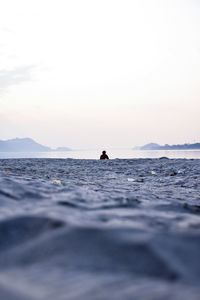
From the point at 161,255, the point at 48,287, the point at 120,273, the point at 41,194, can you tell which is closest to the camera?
the point at 48,287

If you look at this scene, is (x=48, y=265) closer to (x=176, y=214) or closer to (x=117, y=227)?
(x=117, y=227)

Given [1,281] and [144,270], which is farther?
[144,270]

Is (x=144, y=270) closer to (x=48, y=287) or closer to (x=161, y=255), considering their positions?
(x=161, y=255)

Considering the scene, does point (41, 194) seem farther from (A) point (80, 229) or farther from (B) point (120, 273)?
(B) point (120, 273)

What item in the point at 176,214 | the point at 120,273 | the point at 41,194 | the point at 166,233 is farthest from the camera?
the point at 41,194

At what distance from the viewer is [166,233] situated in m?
2.14

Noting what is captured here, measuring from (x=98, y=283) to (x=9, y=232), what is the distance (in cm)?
114

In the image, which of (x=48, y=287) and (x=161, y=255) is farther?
(x=161, y=255)

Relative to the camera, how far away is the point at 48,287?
1331 mm

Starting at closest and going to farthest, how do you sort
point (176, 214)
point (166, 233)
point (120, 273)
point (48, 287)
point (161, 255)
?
point (48, 287) → point (120, 273) → point (161, 255) → point (166, 233) → point (176, 214)

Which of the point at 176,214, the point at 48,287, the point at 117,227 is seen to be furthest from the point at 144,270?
the point at 176,214

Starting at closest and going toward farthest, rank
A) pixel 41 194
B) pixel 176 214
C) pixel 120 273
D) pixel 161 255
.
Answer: pixel 120 273 < pixel 161 255 < pixel 176 214 < pixel 41 194

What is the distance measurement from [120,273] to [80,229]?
2.38ft

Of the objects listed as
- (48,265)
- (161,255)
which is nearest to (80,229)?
(48,265)
